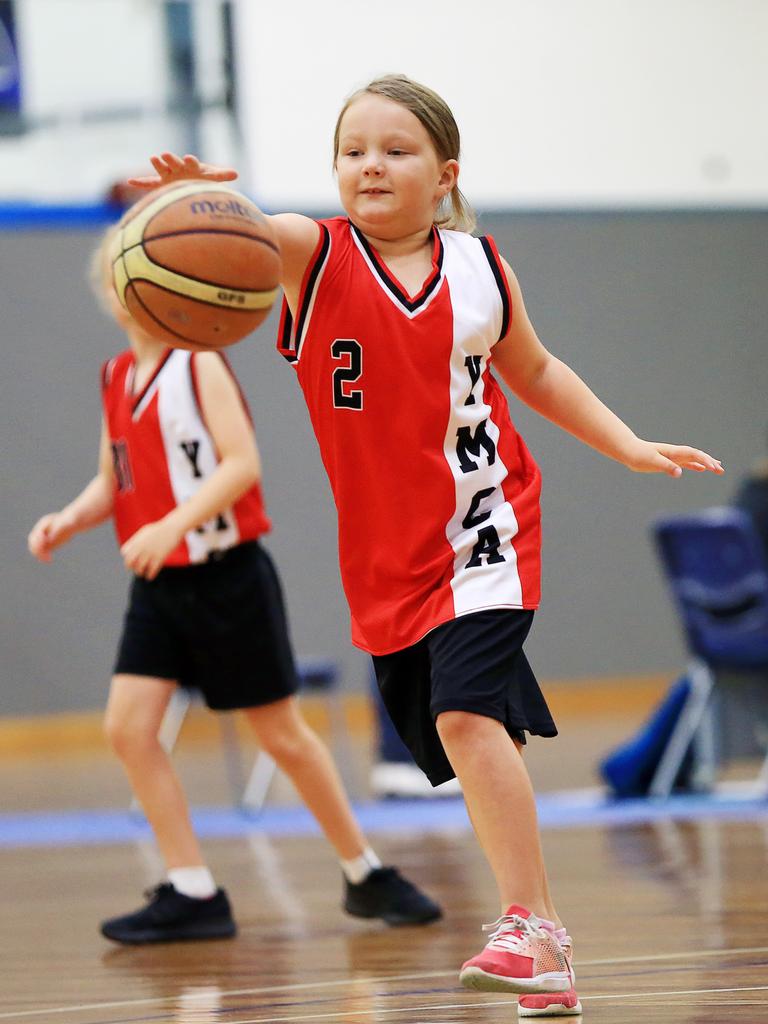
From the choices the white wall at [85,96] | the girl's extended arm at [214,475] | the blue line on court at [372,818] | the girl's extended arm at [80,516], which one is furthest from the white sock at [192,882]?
the white wall at [85,96]

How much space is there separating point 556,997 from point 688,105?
9.46 metres

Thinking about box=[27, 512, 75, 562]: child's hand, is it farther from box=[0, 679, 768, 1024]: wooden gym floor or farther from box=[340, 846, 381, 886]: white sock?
box=[340, 846, 381, 886]: white sock

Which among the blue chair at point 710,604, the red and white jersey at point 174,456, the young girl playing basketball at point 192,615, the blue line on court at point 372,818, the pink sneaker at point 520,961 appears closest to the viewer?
the pink sneaker at point 520,961

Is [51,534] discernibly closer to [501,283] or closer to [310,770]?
[310,770]

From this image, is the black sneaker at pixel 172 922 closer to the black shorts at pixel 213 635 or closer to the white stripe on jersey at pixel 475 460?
the black shorts at pixel 213 635

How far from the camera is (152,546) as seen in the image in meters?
3.29

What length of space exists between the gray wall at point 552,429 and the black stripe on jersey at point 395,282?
689 centimetres

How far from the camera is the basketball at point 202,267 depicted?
→ 2.29 m

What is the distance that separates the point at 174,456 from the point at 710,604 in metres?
2.99

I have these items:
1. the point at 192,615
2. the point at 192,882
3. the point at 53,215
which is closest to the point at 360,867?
the point at 192,882

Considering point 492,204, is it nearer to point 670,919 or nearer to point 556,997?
point 670,919

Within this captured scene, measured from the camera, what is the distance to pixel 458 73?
34.4 ft

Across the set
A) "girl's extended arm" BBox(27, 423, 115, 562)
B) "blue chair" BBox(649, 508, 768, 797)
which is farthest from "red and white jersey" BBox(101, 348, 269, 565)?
"blue chair" BBox(649, 508, 768, 797)

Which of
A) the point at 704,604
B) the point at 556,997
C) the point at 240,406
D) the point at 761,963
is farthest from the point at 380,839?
the point at 556,997
